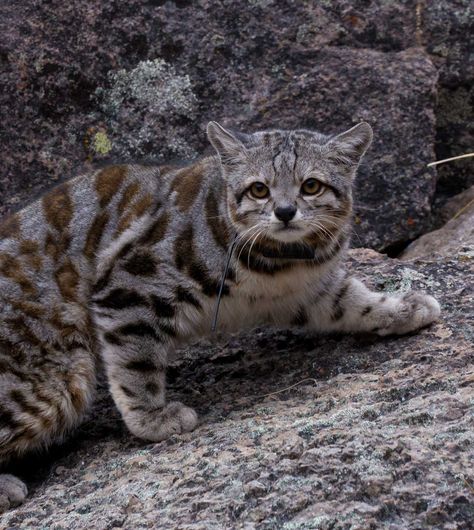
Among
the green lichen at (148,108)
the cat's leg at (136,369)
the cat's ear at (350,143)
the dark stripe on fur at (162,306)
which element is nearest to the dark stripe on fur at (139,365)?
the cat's leg at (136,369)

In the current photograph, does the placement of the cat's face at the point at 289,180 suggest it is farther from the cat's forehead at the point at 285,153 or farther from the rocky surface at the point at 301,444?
the rocky surface at the point at 301,444

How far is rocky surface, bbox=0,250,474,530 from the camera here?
124 inches

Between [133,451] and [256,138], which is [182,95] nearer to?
[256,138]

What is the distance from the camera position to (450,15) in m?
6.40

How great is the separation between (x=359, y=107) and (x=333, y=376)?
2139 mm

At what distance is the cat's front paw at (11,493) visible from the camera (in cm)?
428

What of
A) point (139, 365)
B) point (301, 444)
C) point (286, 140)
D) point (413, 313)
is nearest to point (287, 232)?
point (286, 140)

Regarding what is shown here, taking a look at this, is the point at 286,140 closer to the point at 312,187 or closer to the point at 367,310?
the point at 312,187

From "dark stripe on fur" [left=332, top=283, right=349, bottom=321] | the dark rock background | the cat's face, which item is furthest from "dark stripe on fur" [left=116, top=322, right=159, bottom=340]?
"dark stripe on fur" [left=332, top=283, right=349, bottom=321]

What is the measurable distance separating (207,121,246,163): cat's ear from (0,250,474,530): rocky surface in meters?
1.08

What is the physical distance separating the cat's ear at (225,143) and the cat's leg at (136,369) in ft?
3.13

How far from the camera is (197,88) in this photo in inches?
242

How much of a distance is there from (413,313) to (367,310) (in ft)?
0.94

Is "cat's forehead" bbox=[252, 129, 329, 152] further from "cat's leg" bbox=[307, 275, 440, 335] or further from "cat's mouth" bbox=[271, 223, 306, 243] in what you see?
"cat's leg" bbox=[307, 275, 440, 335]
